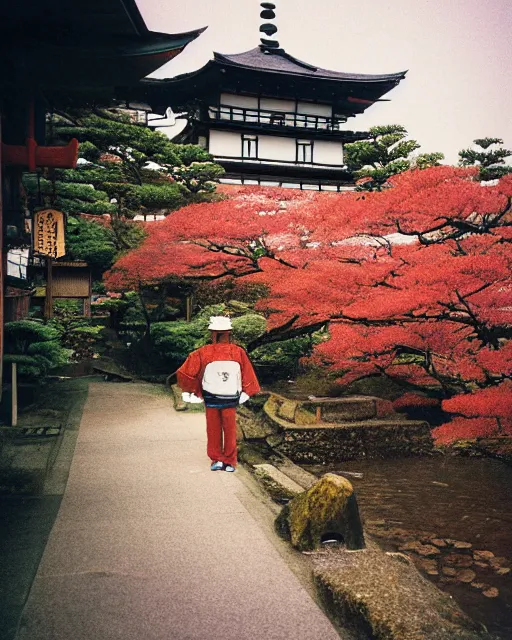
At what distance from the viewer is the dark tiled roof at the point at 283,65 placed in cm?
1920

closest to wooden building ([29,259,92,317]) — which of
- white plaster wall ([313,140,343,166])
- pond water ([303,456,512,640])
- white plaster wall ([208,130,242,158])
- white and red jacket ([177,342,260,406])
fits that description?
white plaster wall ([208,130,242,158])

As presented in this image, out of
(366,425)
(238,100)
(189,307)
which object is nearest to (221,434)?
(366,425)

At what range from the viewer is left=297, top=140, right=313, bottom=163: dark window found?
20.4 meters

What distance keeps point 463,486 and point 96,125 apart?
11950 mm

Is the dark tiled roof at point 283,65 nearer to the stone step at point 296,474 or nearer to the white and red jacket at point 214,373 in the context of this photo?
the stone step at point 296,474

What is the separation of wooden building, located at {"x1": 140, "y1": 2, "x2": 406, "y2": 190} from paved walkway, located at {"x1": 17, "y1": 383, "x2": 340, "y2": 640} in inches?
616

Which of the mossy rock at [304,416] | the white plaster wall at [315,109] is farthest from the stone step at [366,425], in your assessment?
the white plaster wall at [315,109]

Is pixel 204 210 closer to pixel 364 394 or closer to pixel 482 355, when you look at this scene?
pixel 364 394

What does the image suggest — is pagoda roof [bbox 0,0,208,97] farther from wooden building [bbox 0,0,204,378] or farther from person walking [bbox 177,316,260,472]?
person walking [bbox 177,316,260,472]

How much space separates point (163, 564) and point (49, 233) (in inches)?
273

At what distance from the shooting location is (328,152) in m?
20.6

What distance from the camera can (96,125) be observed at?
45.0ft

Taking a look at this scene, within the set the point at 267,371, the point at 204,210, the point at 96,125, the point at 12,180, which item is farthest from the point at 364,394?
the point at 96,125

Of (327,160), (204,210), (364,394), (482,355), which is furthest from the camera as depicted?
(327,160)
